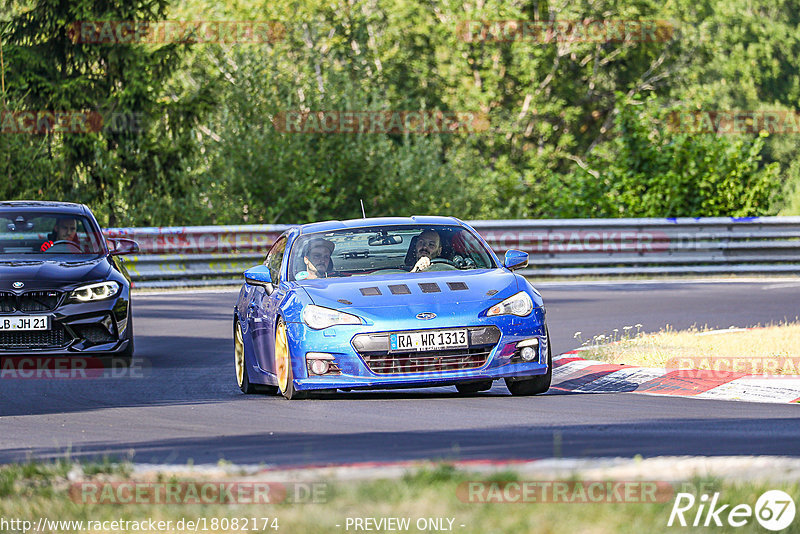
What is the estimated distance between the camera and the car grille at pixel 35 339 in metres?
12.8

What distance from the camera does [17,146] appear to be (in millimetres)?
27219

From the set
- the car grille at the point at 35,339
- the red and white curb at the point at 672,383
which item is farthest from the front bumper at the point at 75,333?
the red and white curb at the point at 672,383

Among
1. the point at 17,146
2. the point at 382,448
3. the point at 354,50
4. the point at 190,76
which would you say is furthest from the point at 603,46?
the point at 382,448

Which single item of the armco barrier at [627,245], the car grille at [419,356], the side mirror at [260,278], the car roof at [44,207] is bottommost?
the armco barrier at [627,245]

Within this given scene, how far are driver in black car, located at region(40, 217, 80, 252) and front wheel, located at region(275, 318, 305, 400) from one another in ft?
14.4

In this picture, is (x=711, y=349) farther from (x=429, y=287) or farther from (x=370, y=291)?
(x=370, y=291)

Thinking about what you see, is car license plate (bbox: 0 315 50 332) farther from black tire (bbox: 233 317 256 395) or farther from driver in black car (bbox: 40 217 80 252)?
black tire (bbox: 233 317 256 395)

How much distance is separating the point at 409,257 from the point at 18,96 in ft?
71.7

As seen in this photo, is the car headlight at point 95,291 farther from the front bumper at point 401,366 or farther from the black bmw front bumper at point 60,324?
the front bumper at point 401,366

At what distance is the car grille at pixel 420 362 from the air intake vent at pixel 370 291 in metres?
A: 0.52

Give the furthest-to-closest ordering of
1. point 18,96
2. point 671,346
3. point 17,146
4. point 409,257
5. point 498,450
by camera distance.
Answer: point 18,96 → point 17,146 → point 671,346 → point 409,257 → point 498,450

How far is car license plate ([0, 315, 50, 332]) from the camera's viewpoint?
41.8 ft

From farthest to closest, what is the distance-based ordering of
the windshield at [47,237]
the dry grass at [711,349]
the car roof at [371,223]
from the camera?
the windshield at [47,237], the car roof at [371,223], the dry grass at [711,349]

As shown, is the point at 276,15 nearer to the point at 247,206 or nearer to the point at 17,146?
the point at 247,206
